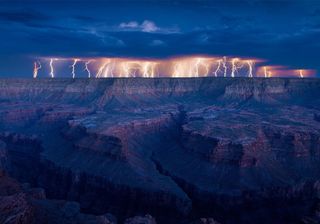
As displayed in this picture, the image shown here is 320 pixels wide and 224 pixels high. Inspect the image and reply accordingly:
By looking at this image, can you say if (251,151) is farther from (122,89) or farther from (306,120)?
(122,89)

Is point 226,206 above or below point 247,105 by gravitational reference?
below

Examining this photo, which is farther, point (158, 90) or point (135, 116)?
point (158, 90)

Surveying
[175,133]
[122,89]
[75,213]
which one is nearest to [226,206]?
[75,213]

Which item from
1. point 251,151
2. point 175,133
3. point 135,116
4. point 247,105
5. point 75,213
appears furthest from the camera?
point 247,105

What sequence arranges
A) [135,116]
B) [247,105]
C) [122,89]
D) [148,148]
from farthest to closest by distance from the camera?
[122,89] → [247,105] → [135,116] → [148,148]

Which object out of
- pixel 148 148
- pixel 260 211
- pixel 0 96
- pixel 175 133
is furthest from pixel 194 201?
pixel 0 96

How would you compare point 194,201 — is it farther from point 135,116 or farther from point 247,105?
point 247,105
